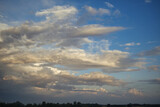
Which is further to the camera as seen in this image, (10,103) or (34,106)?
(34,106)

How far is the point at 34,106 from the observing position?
198000 mm

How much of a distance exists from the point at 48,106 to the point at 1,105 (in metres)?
51.7

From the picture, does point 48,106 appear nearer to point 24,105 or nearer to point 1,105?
point 24,105

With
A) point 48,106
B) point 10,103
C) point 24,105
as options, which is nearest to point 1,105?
point 10,103

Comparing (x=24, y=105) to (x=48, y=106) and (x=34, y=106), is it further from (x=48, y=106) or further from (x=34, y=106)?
(x=48, y=106)

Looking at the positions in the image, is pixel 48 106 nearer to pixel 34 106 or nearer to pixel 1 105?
pixel 34 106

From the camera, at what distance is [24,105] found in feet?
633

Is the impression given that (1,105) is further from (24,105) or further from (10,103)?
(24,105)

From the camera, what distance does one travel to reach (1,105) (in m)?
173

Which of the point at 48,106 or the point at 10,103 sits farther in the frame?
the point at 48,106

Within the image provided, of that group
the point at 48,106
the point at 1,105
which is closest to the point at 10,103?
the point at 1,105

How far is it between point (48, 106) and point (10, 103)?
4284cm

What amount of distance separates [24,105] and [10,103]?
1791cm

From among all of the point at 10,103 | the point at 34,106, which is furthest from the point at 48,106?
the point at 10,103
